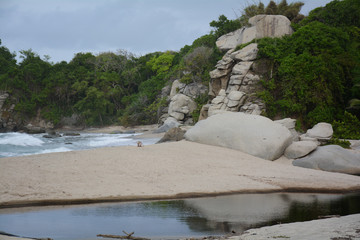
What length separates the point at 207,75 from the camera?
2602 cm

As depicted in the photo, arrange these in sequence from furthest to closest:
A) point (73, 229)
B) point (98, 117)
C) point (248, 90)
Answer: point (98, 117) < point (248, 90) < point (73, 229)

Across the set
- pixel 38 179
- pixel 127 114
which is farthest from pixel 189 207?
pixel 127 114

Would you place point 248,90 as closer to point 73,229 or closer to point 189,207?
point 189,207

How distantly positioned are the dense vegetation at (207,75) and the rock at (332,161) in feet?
16.6

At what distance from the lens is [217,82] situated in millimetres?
21719

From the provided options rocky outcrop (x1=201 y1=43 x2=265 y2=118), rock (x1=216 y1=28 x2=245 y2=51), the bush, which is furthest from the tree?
the bush

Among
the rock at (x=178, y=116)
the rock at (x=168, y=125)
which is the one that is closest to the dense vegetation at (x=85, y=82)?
the rock at (x=178, y=116)

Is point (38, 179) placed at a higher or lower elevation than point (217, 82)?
lower

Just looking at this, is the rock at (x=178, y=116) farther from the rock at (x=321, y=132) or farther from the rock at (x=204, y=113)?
the rock at (x=321, y=132)

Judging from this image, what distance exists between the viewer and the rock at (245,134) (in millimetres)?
11016

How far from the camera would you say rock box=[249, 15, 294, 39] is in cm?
2181

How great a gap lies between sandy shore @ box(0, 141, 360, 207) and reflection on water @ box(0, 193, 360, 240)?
403mm

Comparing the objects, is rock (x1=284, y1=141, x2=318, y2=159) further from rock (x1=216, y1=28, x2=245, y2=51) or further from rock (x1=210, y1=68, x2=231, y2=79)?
rock (x1=216, y1=28, x2=245, y2=51)

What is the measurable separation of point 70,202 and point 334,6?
72.4 ft
